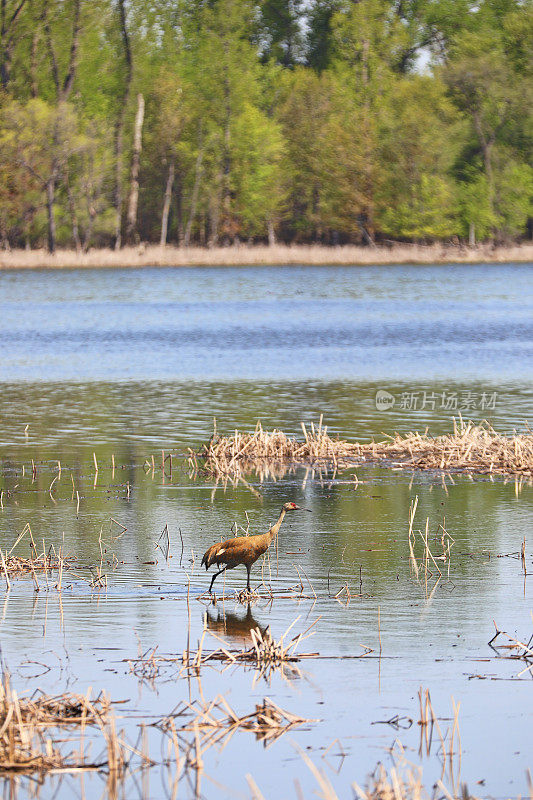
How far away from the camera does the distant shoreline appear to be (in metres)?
80.6

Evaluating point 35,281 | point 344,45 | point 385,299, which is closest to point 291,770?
point 385,299

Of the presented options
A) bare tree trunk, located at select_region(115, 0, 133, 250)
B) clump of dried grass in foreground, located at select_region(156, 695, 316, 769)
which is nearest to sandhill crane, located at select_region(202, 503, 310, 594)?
clump of dried grass in foreground, located at select_region(156, 695, 316, 769)

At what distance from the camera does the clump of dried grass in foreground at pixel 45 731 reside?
23.3 feet

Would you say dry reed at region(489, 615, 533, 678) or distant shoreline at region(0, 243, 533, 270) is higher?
distant shoreline at region(0, 243, 533, 270)

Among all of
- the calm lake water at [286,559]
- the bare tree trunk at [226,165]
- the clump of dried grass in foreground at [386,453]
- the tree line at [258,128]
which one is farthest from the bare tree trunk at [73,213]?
the clump of dried grass in foreground at [386,453]

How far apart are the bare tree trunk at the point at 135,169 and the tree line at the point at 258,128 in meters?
0.15

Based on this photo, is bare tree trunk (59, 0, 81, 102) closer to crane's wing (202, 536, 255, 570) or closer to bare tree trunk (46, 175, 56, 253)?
bare tree trunk (46, 175, 56, 253)

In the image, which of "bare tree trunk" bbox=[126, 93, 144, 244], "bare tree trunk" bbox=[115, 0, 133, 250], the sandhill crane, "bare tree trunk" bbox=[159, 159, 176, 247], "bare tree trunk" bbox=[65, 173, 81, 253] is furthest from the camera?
"bare tree trunk" bbox=[126, 93, 144, 244]

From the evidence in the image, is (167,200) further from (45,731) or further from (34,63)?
(45,731)

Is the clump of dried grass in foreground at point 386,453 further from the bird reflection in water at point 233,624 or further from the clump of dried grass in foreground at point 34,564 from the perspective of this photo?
the bird reflection in water at point 233,624

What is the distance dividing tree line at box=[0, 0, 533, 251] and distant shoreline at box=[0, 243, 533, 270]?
295cm

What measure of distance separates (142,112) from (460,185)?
22406 millimetres

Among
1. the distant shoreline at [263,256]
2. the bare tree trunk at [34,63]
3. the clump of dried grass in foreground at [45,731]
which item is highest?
the bare tree trunk at [34,63]

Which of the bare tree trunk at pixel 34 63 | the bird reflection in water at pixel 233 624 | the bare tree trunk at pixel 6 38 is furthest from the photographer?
the bare tree trunk at pixel 34 63
